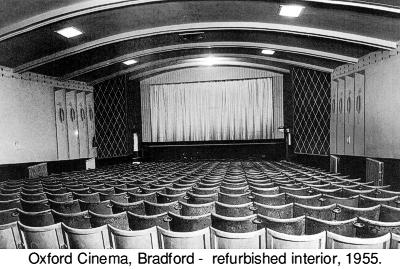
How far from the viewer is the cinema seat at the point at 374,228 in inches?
115

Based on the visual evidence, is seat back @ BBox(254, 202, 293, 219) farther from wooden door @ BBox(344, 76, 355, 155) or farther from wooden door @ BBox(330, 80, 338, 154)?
wooden door @ BBox(330, 80, 338, 154)

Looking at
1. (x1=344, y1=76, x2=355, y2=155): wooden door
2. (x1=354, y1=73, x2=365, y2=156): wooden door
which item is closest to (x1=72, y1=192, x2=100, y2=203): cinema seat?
(x1=354, y1=73, x2=365, y2=156): wooden door

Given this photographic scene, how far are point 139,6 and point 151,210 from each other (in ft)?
16.4

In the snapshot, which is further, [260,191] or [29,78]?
[29,78]

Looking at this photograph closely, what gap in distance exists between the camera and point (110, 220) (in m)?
3.42

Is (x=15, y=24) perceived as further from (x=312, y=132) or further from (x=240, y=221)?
(x=312, y=132)

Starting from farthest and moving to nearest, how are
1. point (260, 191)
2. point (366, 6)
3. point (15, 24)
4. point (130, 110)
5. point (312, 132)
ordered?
point (130, 110)
point (312, 132)
point (15, 24)
point (366, 6)
point (260, 191)

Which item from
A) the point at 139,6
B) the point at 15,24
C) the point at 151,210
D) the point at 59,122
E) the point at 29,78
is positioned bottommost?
the point at 151,210

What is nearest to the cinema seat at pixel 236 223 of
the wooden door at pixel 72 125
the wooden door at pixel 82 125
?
the wooden door at pixel 72 125

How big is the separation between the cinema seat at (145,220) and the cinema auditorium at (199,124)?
0.06 feet

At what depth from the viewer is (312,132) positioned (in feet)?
42.9

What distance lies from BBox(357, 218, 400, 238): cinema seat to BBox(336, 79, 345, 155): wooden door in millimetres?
8256

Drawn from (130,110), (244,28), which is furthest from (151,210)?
(130,110)

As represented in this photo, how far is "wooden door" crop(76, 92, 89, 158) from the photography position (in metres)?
13.1
